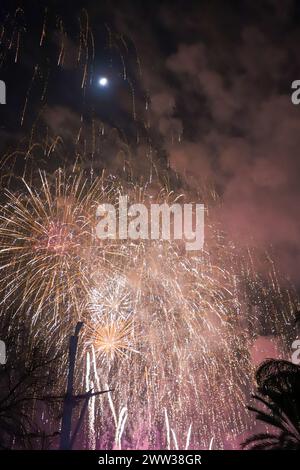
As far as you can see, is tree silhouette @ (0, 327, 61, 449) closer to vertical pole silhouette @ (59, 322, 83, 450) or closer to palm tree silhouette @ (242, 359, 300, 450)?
vertical pole silhouette @ (59, 322, 83, 450)

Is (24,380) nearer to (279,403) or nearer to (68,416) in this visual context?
(68,416)

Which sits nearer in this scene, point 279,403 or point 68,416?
point 68,416

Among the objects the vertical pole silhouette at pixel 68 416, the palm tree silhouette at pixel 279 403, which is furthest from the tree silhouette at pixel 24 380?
the palm tree silhouette at pixel 279 403

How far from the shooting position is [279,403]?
1781 centimetres

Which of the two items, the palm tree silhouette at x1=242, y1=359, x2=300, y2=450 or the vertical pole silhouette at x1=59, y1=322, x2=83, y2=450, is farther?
the palm tree silhouette at x1=242, y1=359, x2=300, y2=450

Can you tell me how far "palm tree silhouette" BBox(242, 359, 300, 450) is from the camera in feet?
56.9

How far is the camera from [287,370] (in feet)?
59.3

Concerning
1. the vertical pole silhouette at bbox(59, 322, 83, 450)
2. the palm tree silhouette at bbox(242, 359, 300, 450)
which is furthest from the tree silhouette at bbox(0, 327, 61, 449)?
the palm tree silhouette at bbox(242, 359, 300, 450)

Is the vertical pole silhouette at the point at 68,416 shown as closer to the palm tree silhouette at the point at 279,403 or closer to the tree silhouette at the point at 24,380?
the tree silhouette at the point at 24,380

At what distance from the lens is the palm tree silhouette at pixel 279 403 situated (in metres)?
17.4

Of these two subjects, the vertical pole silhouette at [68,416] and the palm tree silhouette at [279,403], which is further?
the palm tree silhouette at [279,403]

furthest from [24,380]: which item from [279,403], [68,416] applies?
[279,403]

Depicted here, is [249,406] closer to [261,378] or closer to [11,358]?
[261,378]
